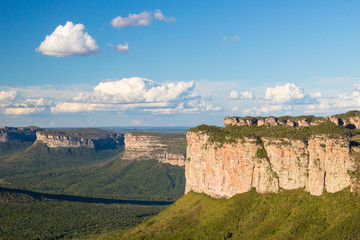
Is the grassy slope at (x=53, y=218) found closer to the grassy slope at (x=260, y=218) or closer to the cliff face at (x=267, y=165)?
the grassy slope at (x=260, y=218)

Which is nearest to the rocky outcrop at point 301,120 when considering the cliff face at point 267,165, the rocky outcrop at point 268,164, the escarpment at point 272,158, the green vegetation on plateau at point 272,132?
the escarpment at point 272,158

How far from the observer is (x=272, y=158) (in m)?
105

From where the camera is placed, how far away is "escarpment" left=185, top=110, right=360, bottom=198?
306 feet

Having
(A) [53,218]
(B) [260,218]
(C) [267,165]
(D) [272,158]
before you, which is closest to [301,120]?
(D) [272,158]

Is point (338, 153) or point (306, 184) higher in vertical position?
point (338, 153)

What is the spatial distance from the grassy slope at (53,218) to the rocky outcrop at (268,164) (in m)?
52.3

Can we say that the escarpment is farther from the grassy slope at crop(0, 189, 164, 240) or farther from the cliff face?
the grassy slope at crop(0, 189, 164, 240)

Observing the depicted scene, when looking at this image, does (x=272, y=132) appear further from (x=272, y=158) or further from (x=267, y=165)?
(x=267, y=165)

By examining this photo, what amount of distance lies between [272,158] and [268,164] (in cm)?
186

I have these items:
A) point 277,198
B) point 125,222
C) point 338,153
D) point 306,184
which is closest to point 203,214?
point 277,198

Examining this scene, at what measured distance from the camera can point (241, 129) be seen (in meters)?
124

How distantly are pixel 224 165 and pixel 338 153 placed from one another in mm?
32075

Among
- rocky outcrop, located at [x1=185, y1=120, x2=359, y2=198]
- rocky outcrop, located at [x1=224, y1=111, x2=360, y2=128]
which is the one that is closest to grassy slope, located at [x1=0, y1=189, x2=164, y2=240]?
rocky outcrop, located at [x1=185, y1=120, x2=359, y2=198]

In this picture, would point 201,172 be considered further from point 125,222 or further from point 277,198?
point 125,222
